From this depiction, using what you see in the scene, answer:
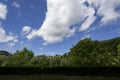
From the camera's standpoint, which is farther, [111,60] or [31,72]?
[111,60]

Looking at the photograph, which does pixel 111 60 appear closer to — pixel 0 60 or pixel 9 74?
pixel 9 74

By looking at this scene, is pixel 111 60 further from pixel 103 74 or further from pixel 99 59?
pixel 103 74

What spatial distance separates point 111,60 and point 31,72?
117ft

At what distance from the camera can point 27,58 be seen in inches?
3014

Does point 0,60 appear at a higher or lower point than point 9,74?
higher

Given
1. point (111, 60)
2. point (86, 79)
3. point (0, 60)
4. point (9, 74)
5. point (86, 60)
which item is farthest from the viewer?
point (0, 60)

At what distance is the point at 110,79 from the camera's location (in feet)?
129

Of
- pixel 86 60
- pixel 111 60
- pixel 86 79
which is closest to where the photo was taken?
pixel 86 79

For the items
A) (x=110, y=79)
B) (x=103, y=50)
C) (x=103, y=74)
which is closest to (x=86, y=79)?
(x=110, y=79)

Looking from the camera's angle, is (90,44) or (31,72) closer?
(31,72)

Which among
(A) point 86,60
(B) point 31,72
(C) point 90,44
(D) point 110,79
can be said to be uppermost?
(C) point 90,44

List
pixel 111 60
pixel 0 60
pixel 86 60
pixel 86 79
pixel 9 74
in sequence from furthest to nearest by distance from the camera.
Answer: pixel 0 60 < pixel 111 60 < pixel 86 60 < pixel 9 74 < pixel 86 79

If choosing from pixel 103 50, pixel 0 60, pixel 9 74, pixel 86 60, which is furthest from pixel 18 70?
pixel 0 60

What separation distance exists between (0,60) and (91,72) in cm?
5945
